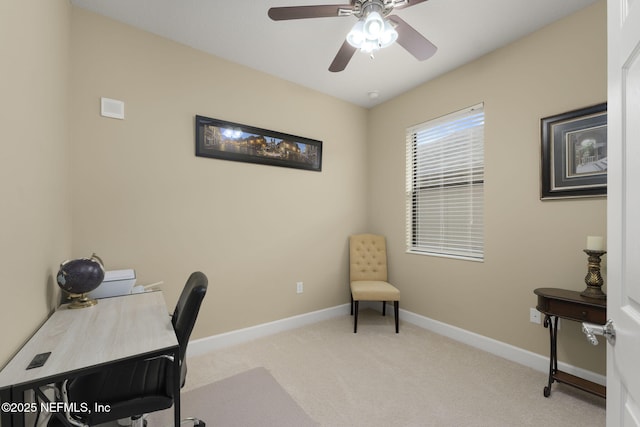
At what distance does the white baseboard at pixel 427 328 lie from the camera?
2099 millimetres

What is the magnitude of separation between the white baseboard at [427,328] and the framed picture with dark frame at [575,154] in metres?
1.28

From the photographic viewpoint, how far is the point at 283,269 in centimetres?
294

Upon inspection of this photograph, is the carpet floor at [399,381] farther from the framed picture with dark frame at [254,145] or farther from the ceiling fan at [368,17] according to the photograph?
the ceiling fan at [368,17]

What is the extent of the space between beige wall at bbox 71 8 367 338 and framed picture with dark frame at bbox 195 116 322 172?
7cm

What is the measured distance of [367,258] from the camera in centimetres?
336

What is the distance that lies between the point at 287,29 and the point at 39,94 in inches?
64.4

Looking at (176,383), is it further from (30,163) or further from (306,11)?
(306,11)

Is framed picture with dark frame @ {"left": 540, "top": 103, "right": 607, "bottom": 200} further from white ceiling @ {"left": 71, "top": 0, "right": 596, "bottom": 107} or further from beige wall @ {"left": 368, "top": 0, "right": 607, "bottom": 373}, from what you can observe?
white ceiling @ {"left": 71, "top": 0, "right": 596, "bottom": 107}

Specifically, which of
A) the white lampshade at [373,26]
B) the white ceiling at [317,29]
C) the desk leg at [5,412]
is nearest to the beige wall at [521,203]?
the white ceiling at [317,29]

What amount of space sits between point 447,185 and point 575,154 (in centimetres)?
104

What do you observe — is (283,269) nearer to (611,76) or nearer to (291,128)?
(291,128)

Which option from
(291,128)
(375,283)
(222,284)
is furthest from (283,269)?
(291,128)

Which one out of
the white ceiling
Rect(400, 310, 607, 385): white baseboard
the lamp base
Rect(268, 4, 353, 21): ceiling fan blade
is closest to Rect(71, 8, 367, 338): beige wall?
the white ceiling

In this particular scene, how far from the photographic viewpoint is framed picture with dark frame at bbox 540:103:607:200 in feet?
6.04
